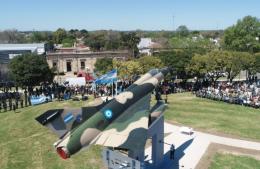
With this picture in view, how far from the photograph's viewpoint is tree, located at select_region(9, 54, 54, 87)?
62.1 meters

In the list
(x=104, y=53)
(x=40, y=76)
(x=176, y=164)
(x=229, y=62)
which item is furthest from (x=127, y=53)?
(x=176, y=164)

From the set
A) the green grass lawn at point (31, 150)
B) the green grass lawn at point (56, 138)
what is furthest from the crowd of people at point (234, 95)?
the green grass lawn at point (31, 150)

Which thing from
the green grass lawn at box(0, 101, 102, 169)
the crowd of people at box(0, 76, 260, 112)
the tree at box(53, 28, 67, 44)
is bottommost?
the green grass lawn at box(0, 101, 102, 169)

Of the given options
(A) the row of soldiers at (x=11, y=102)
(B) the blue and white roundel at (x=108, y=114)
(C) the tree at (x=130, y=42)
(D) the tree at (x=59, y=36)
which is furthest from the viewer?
(D) the tree at (x=59, y=36)

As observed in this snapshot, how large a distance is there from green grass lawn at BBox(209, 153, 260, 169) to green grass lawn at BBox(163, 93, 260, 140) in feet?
16.7

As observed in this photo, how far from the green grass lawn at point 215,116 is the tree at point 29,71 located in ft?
89.0

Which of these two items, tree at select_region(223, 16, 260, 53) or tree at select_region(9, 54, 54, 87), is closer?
tree at select_region(9, 54, 54, 87)

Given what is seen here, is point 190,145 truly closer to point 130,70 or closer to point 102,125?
point 102,125

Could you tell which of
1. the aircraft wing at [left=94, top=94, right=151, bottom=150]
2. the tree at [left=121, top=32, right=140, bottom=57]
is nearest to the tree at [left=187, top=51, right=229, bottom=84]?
the aircraft wing at [left=94, top=94, right=151, bottom=150]

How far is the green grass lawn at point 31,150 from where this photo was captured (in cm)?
2703

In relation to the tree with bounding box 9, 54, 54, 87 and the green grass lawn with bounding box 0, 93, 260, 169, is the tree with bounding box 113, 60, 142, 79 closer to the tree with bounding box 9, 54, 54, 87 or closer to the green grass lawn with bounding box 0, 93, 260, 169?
the green grass lawn with bounding box 0, 93, 260, 169

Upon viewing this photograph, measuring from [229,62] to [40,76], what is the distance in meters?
31.4

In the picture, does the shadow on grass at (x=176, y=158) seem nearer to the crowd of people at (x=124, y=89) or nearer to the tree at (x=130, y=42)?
the crowd of people at (x=124, y=89)

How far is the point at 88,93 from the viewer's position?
51.6m
